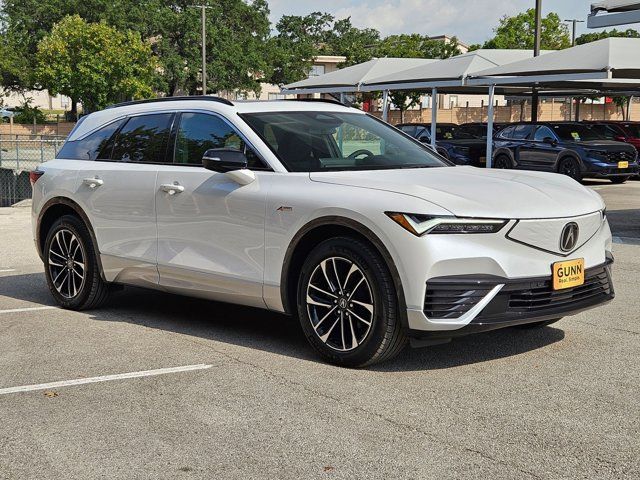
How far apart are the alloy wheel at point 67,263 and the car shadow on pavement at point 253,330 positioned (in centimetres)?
29

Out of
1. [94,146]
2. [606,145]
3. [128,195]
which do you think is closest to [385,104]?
[606,145]

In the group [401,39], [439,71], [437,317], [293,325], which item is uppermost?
[401,39]

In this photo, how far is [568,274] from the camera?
5414 millimetres

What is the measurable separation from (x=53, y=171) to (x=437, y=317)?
4.10m

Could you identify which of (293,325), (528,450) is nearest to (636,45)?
(293,325)

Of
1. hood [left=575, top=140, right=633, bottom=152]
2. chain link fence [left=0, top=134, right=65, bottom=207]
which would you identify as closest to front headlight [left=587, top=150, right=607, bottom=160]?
hood [left=575, top=140, right=633, bottom=152]

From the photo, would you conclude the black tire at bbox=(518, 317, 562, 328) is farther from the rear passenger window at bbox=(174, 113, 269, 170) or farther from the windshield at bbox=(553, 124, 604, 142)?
the windshield at bbox=(553, 124, 604, 142)

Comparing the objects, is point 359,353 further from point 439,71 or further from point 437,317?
point 439,71

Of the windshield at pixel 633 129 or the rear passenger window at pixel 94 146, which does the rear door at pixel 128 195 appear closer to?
the rear passenger window at pixel 94 146

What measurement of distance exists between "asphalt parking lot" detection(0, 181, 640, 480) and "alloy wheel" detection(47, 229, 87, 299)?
0.48 m

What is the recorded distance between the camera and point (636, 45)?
1844 centimetres

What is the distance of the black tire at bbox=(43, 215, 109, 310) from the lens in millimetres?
7410

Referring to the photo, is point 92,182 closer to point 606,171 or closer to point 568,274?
point 568,274

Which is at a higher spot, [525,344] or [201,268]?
[201,268]
